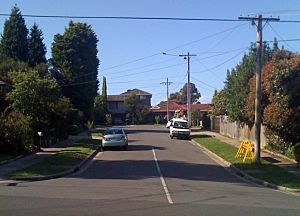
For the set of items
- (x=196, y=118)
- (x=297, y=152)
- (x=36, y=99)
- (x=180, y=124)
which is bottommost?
(x=297, y=152)

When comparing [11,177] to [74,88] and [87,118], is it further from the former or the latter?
[87,118]

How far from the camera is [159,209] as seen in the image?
1138 centimetres

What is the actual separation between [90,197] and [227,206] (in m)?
3.50

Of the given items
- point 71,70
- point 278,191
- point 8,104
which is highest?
point 71,70

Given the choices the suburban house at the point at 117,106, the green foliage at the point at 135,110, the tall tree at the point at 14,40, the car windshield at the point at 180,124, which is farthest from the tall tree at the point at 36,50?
the suburban house at the point at 117,106

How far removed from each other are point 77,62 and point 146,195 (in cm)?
5021

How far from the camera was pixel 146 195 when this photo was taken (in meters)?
13.7

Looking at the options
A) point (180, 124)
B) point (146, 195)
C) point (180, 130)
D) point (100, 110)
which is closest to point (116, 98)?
point (100, 110)

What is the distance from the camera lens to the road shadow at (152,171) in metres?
19.0

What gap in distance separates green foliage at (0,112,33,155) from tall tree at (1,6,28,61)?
31595 millimetres

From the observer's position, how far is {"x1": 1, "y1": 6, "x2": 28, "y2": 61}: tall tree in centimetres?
5828

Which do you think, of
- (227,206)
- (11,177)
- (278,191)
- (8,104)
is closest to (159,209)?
(227,206)

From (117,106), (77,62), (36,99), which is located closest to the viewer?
(36,99)

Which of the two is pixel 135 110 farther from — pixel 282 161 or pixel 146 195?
pixel 146 195
